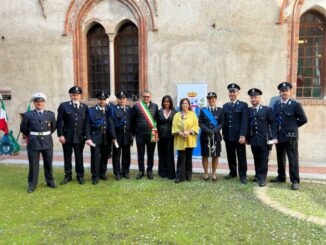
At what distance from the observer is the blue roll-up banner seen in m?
8.34

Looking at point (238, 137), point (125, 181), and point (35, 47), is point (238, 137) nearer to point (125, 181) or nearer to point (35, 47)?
point (125, 181)

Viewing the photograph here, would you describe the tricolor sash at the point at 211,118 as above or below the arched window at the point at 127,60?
below

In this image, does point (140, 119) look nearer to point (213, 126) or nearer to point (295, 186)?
point (213, 126)

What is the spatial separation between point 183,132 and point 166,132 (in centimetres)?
42

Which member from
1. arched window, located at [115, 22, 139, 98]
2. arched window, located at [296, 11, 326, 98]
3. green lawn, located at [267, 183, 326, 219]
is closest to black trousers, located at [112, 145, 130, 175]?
green lawn, located at [267, 183, 326, 219]

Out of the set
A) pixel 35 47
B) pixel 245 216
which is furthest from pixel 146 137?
pixel 35 47

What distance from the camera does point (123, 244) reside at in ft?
11.6

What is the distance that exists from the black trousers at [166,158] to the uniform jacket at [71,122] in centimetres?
168

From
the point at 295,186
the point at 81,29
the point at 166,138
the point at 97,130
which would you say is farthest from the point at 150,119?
the point at 81,29

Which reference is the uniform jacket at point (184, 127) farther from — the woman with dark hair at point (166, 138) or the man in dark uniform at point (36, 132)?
the man in dark uniform at point (36, 132)

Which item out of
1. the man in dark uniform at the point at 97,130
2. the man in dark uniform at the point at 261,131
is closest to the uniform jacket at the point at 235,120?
the man in dark uniform at the point at 261,131

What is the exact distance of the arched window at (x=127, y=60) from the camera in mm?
9602

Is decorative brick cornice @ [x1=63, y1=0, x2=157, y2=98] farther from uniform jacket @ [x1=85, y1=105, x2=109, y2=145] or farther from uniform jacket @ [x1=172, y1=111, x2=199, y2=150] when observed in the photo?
uniform jacket @ [x1=172, y1=111, x2=199, y2=150]

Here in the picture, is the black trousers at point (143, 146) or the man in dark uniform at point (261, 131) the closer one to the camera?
the man in dark uniform at point (261, 131)
